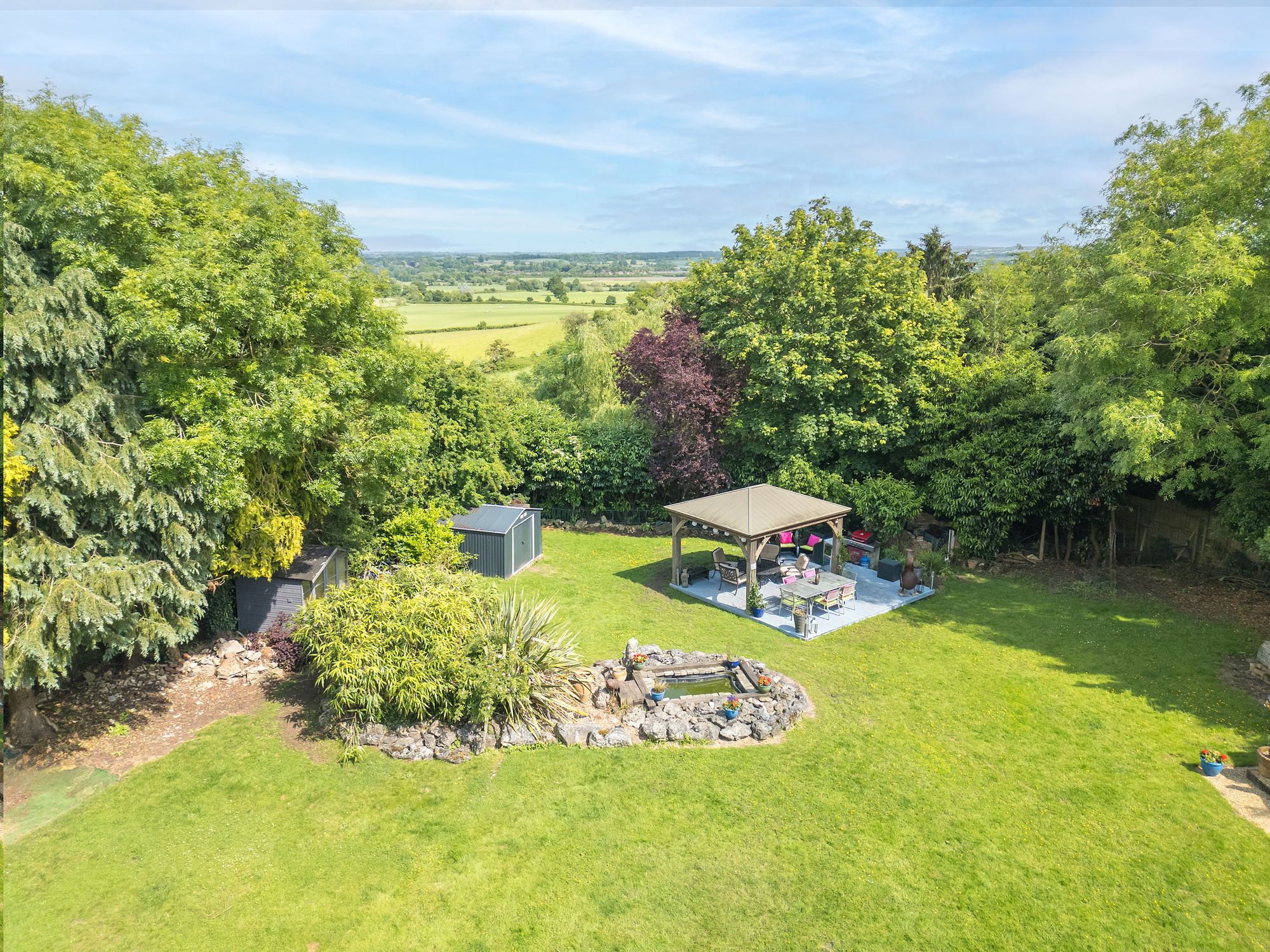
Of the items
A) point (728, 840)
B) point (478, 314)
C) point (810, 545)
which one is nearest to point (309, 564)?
point (728, 840)

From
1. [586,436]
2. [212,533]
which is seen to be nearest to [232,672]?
[212,533]

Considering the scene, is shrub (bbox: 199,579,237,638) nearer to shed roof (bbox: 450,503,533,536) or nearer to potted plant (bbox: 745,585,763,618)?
shed roof (bbox: 450,503,533,536)

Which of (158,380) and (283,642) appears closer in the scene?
(158,380)

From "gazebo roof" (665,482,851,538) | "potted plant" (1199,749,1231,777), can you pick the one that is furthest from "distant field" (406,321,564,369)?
"potted plant" (1199,749,1231,777)

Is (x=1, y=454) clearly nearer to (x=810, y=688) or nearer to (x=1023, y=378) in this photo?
(x=810, y=688)

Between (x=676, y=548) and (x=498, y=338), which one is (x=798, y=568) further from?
(x=498, y=338)

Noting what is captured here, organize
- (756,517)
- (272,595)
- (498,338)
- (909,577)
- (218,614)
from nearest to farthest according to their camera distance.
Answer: (218,614) → (272,595) → (756,517) → (909,577) → (498,338)
